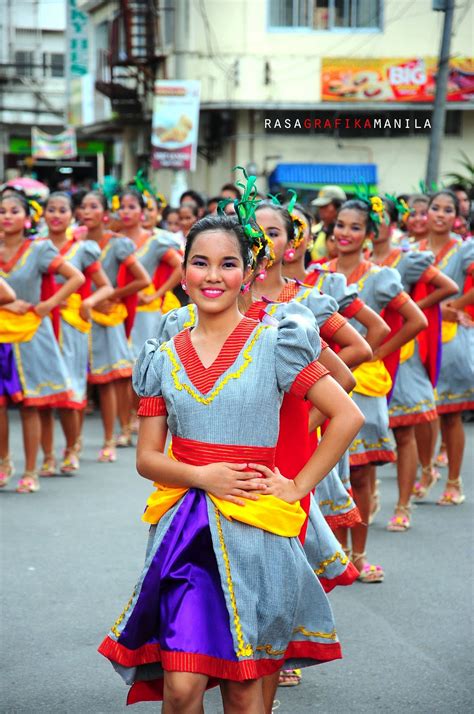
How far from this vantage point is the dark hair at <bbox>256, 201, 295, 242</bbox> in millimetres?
5621

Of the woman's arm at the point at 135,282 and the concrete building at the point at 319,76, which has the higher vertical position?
the concrete building at the point at 319,76

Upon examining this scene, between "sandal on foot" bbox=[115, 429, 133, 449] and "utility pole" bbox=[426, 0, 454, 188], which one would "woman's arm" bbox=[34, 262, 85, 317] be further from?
"utility pole" bbox=[426, 0, 454, 188]

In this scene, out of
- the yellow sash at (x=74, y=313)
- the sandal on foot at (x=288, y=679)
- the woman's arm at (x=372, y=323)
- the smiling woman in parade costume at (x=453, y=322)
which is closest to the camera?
the sandal on foot at (x=288, y=679)

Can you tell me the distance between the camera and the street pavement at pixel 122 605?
531 centimetres

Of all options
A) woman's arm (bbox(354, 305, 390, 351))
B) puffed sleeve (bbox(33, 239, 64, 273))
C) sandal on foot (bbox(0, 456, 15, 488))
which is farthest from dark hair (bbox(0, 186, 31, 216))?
woman's arm (bbox(354, 305, 390, 351))

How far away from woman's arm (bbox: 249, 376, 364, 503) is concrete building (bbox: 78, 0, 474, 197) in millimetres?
25292

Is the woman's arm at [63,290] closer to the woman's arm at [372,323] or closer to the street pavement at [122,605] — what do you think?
the street pavement at [122,605]

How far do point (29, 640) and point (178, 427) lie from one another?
2.29 m

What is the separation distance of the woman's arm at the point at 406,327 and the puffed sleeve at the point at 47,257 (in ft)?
9.50

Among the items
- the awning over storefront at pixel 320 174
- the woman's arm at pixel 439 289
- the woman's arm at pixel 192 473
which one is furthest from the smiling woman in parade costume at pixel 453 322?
the awning over storefront at pixel 320 174

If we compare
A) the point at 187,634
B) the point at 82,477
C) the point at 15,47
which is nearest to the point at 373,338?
the point at 187,634

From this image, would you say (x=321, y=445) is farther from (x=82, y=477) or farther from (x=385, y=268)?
(x=82, y=477)

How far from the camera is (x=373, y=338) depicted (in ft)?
21.8

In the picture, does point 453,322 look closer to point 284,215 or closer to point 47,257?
point 47,257
